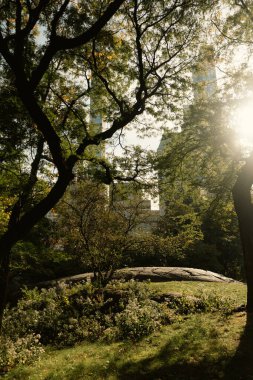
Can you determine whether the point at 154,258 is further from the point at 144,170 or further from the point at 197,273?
the point at 144,170

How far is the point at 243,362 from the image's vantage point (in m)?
7.96

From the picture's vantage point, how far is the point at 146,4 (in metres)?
10.9

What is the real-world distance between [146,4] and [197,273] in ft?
60.0

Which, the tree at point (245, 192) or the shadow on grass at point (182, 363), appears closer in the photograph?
the shadow on grass at point (182, 363)

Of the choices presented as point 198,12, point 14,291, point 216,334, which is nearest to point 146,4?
point 198,12

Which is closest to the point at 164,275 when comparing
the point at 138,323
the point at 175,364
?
the point at 138,323

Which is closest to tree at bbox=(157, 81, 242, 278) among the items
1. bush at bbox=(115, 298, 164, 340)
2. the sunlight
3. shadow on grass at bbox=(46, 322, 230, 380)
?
the sunlight

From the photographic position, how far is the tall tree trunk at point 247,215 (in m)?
11.6

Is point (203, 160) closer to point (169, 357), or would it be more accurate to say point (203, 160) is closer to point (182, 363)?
point (169, 357)

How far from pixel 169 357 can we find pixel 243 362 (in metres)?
2.02

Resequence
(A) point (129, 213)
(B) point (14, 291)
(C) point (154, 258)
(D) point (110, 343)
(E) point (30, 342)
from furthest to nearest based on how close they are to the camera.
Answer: (C) point (154, 258), (B) point (14, 291), (A) point (129, 213), (E) point (30, 342), (D) point (110, 343)

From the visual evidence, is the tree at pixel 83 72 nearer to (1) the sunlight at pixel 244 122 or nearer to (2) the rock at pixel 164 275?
(1) the sunlight at pixel 244 122

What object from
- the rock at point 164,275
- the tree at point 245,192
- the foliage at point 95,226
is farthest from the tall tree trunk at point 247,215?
the rock at point 164,275

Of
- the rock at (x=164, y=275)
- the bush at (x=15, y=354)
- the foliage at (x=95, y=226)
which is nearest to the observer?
the bush at (x=15, y=354)
